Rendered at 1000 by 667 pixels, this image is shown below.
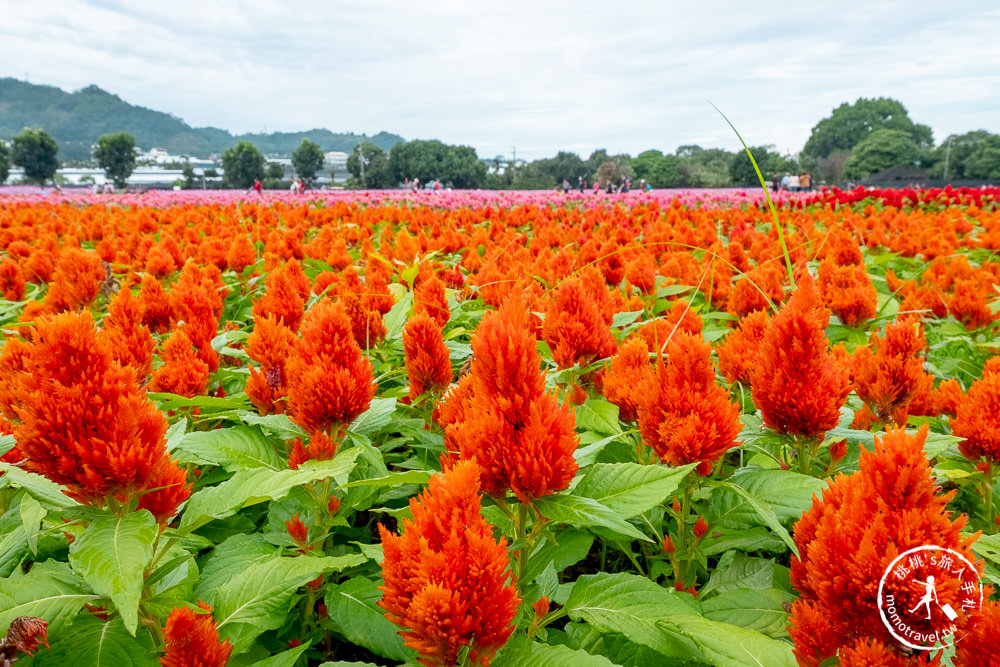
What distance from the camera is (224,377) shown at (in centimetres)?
254

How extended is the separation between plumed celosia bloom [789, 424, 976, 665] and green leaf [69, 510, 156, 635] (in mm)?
1025

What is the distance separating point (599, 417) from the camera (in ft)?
6.43

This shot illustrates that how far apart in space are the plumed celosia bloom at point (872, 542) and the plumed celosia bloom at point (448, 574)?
48cm

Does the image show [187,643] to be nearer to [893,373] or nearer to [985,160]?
[893,373]

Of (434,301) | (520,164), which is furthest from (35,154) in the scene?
(434,301)

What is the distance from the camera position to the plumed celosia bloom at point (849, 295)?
273 centimetres

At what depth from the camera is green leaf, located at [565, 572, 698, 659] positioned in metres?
1.19

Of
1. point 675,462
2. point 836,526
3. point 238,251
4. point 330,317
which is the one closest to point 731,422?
point 675,462

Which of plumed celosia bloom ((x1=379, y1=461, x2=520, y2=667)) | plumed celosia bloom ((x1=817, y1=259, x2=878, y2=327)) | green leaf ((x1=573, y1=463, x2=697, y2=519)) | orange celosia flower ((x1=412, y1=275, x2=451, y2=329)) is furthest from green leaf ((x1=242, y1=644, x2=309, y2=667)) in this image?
plumed celosia bloom ((x1=817, y1=259, x2=878, y2=327))

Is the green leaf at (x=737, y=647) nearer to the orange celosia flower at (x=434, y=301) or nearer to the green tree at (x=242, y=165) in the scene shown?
the orange celosia flower at (x=434, y=301)

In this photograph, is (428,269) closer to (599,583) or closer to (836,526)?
(599,583)

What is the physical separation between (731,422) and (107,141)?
65.9 m

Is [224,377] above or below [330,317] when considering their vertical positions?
below

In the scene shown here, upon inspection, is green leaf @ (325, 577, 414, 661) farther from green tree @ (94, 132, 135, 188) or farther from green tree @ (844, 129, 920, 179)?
green tree @ (844, 129, 920, 179)
